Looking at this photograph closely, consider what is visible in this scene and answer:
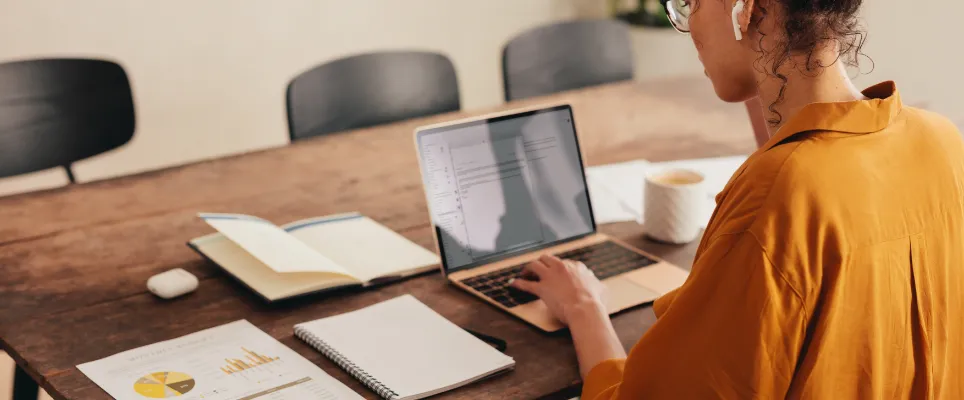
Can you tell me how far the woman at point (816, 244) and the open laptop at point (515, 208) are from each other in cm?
40

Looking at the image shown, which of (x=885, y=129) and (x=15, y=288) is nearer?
(x=885, y=129)

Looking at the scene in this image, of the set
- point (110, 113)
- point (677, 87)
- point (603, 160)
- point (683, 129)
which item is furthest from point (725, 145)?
point (110, 113)

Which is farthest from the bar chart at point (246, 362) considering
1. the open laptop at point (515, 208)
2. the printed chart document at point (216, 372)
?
the open laptop at point (515, 208)

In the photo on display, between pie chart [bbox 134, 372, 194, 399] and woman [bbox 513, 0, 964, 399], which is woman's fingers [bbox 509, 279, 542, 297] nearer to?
woman [bbox 513, 0, 964, 399]

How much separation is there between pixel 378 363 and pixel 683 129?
118 cm

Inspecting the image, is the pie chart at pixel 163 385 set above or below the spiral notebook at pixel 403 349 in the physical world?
above

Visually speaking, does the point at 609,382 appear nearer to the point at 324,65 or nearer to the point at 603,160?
the point at 603,160

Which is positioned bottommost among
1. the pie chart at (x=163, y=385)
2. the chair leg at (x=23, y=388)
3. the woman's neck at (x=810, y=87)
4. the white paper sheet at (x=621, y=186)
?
the chair leg at (x=23, y=388)

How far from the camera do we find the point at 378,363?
1194mm

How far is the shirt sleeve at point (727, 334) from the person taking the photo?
0.93 meters

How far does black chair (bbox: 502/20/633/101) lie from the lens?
2.64 metres

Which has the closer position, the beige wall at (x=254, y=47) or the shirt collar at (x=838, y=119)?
the shirt collar at (x=838, y=119)

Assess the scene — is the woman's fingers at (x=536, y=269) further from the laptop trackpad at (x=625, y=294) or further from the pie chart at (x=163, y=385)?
the pie chart at (x=163, y=385)

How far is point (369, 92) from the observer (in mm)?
2420
